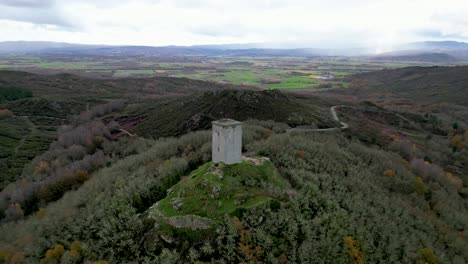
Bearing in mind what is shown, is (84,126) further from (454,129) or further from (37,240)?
(454,129)

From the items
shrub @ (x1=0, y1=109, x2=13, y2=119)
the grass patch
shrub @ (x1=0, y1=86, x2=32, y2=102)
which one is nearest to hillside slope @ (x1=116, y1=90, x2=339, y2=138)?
shrub @ (x1=0, y1=109, x2=13, y2=119)

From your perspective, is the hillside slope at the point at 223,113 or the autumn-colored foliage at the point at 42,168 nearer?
the autumn-colored foliage at the point at 42,168

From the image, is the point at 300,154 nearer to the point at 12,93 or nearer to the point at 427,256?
the point at 427,256

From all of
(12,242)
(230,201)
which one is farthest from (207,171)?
(12,242)

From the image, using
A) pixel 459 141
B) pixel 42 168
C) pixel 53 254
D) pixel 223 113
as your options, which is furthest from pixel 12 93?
pixel 459 141

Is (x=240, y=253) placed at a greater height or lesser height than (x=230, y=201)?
lesser

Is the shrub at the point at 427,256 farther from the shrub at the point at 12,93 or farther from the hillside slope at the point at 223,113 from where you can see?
the shrub at the point at 12,93

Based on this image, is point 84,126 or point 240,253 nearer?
point 240,253

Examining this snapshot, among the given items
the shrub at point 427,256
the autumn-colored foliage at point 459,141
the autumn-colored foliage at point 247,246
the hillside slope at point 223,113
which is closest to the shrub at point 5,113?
the hillside slope at point 223,113
